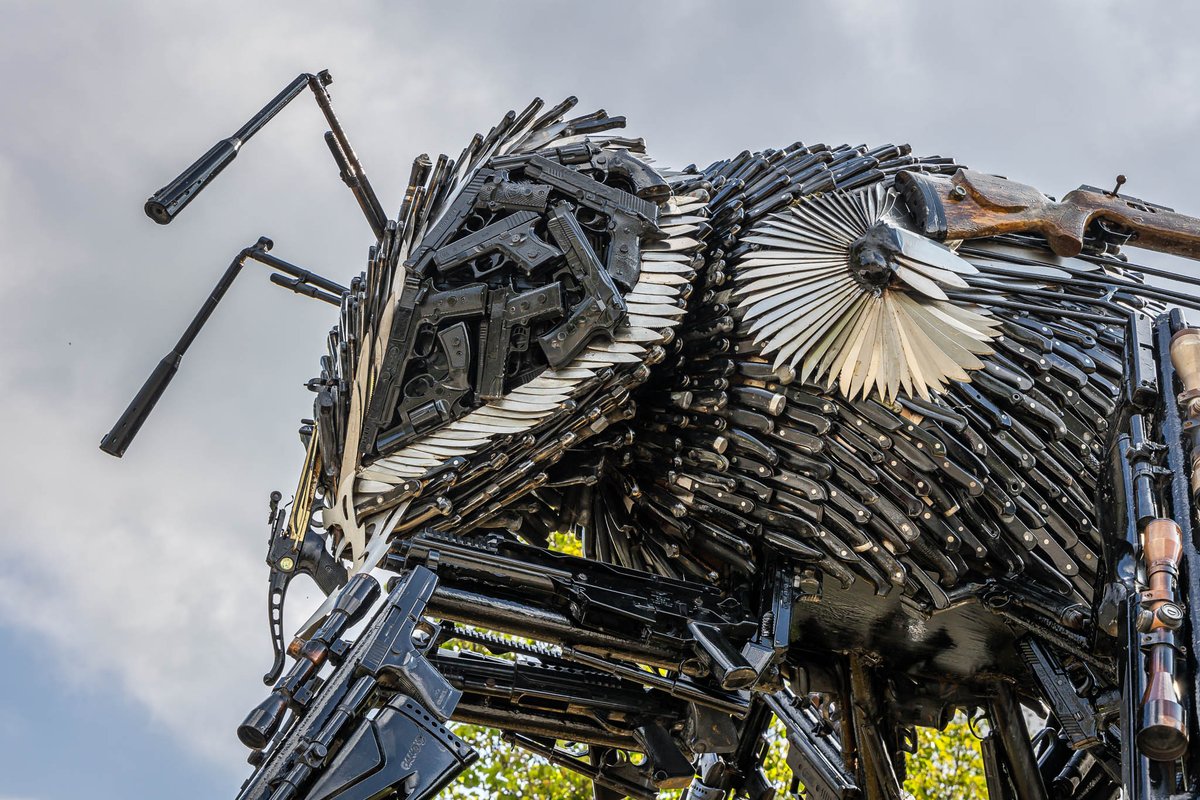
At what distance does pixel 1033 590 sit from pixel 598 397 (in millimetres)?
2693

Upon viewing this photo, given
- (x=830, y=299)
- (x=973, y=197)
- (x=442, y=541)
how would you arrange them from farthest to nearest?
(x=973, y=197) → (x=830, y=299) → (x=442, y=541)

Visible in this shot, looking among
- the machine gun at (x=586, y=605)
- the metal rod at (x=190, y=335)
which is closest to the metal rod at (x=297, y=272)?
the metal rod at (x=190, y=335)

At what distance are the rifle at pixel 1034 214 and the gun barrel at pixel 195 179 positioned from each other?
12.3 ft

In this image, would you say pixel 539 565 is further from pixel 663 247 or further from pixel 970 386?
pixel 970 386

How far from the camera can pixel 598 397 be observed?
741 centimetres

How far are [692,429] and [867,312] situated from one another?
1.14 meters

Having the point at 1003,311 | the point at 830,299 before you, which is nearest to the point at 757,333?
the point at 830,299

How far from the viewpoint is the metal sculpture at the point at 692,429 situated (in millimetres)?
7277

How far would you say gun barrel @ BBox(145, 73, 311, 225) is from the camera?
6.85 meters

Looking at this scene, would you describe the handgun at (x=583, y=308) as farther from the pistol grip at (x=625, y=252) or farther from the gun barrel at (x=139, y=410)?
the gun barrel at (x=139, y=410)

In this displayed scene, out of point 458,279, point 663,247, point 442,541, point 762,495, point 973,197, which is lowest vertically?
point 442,541

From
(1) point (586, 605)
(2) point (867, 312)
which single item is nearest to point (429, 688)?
(1) point (586, 605)

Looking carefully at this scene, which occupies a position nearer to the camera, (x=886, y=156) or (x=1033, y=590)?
(x=1033, y=590)

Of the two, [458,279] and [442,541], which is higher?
[458,279]
